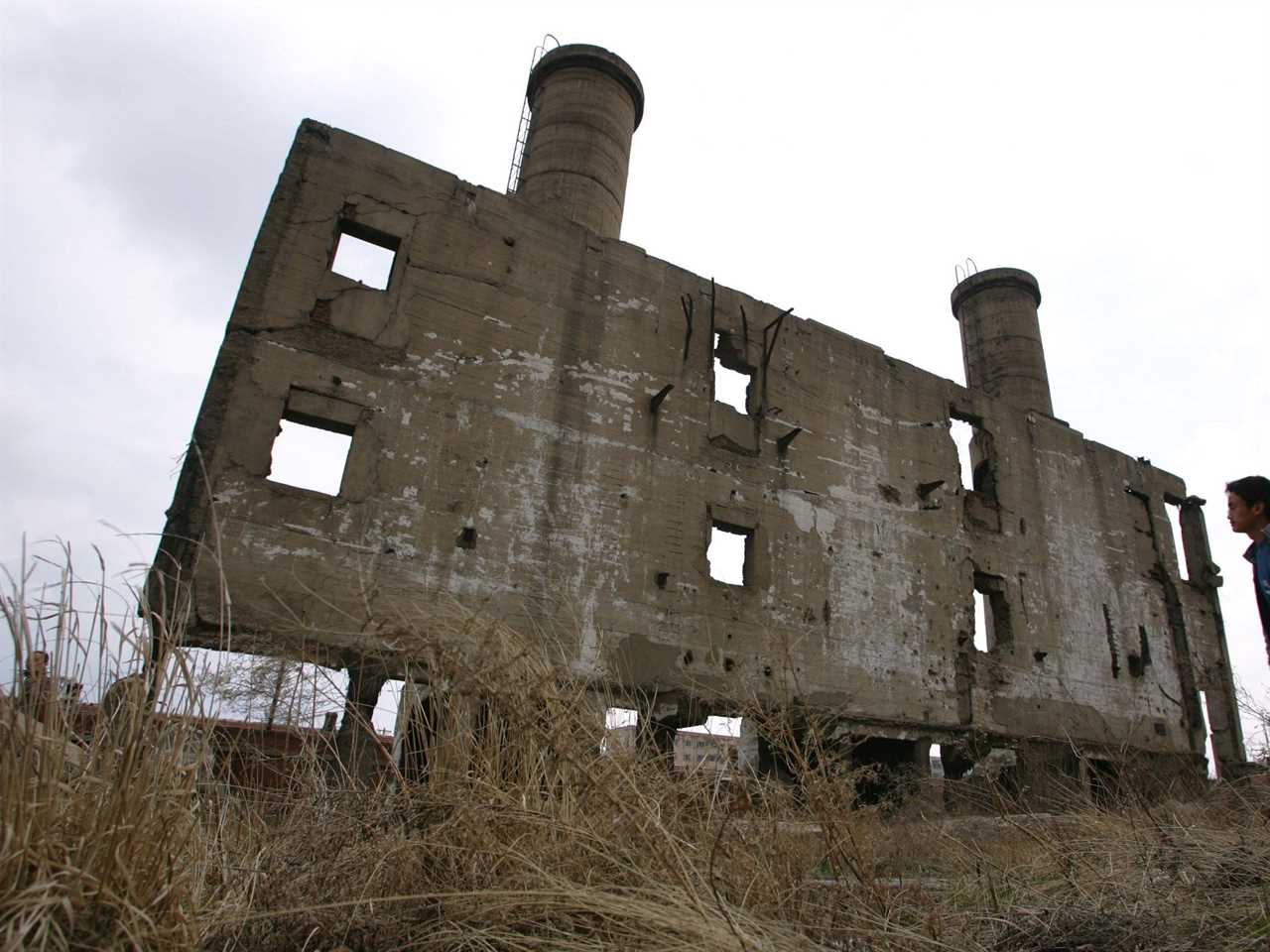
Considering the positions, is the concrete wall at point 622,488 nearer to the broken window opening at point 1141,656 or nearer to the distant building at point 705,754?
the broken window opening at point 1141,656

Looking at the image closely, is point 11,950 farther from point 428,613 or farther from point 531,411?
point 531,411

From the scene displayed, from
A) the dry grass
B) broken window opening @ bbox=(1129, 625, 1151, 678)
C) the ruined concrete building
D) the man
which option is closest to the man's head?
the man

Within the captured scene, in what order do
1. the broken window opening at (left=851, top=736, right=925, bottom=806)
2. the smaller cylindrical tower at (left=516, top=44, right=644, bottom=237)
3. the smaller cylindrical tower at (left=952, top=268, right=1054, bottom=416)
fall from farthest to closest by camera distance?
the smaller cylindrical tower at (left=952, top=268, right=1054, bottom=416)
the smaller cylindrical tower at (left=516, top=44, right=644, bottom=237)
the broken window opening at (left=851, top=736, right=925, bottom=806)

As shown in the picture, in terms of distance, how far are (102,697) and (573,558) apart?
7243 mm

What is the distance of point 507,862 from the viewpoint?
2.32m

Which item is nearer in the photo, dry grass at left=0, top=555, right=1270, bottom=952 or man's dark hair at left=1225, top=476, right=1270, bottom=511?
dry grass at left=0, top=555, right=1270, bottom=952

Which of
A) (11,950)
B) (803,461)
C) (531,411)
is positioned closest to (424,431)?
(531,411)

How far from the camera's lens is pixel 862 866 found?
8.11ft

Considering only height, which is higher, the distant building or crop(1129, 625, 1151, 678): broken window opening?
crop(1129, 625, 1151, 678): broken window opening

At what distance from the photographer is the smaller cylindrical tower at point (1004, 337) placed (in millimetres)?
16391

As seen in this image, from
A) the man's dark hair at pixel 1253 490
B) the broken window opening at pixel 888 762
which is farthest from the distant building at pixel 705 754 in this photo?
the broken window opening at pixel 888 762

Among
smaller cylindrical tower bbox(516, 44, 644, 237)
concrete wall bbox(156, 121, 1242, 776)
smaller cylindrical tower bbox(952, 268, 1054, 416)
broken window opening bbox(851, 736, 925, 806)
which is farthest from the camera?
smaller cylindrical tower bbox(952, 268, 1054, 416)

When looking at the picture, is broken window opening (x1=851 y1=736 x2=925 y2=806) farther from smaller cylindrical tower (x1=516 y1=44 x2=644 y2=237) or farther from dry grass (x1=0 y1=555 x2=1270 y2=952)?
smaller cylindrical tower (x1=516 y1=44 x2=644 y2=237)

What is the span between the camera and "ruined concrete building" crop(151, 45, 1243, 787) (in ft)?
26.6
